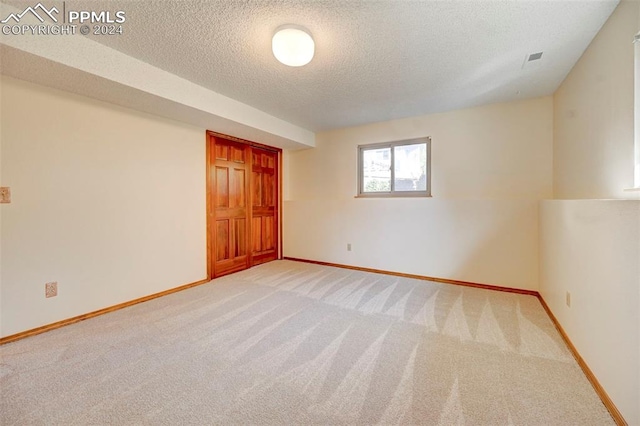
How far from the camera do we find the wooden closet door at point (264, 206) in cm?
454

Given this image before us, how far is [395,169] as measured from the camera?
4047 millimetres

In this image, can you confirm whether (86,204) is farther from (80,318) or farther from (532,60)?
(532,60)

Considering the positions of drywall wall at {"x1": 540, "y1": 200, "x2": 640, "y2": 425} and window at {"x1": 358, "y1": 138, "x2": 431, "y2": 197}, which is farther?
window at {"x1": 358, "y1": 138, "x2": 431, "y2": 197}

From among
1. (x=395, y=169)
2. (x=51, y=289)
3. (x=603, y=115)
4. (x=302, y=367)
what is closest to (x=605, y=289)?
(x=603, y=115)

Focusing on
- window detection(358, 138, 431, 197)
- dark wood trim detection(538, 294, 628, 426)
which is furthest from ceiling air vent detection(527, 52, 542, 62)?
dark wood trim detection(538, 294, 628, 426)

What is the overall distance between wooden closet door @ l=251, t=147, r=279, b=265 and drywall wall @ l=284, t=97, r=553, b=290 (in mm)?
995

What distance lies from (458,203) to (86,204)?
4242 mm

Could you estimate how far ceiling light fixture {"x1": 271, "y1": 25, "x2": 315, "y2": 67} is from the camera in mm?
1838

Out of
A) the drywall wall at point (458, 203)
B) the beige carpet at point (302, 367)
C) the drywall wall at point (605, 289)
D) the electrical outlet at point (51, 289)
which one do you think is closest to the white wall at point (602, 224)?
the drywall wall at point (605, 289)

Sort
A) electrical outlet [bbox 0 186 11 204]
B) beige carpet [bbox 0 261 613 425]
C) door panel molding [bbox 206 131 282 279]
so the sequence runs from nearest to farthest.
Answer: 1. beige carpet [bbox 0 261 613 425]
2. electrical outlet [bbox 0 186 11 204]
3. door panel molding [bbox 206 131 282 279]

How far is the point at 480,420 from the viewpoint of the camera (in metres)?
1.29

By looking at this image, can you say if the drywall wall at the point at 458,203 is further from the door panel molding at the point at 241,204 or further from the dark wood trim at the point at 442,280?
the door panel molding at the point at 241,204

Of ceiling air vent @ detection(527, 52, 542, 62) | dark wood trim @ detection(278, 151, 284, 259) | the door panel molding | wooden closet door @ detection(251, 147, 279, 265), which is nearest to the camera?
ceiling air vent @ detection(527, 52, 542, 62)

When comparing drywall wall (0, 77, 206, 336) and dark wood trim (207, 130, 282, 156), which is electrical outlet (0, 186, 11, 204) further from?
dark wood trim (207, 130, 282, 156)
